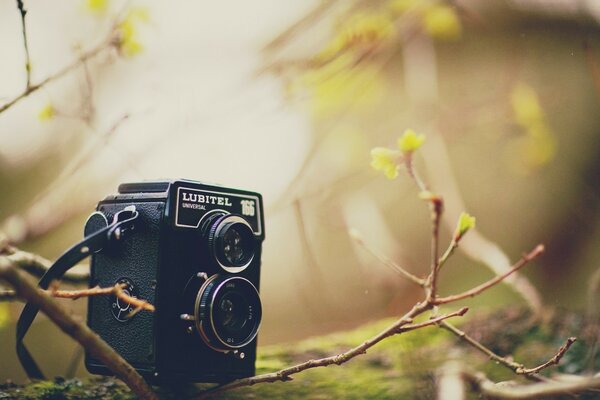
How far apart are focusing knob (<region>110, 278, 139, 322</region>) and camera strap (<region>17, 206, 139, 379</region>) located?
0.18 ft

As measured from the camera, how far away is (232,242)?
0.86m

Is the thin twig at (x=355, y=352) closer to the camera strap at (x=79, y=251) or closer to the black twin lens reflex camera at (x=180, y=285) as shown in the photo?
the black twin lens reflex camera at (x=180, y=285)

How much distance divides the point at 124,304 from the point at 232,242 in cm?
16

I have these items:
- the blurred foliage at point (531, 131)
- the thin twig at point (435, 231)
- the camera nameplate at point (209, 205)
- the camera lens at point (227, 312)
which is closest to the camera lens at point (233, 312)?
the camera lens at point (227, 312)

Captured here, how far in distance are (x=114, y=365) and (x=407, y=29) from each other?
1578mm

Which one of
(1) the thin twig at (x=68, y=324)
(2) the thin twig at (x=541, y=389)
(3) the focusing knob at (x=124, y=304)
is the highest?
(3) the focusing knob at (x=124, y=304)

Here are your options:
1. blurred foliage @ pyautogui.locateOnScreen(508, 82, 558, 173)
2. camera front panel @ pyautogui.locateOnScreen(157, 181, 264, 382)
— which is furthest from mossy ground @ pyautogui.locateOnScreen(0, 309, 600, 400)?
blurred foliage @ pyautogui.locateOnScreen(508, 82, 558, 173)

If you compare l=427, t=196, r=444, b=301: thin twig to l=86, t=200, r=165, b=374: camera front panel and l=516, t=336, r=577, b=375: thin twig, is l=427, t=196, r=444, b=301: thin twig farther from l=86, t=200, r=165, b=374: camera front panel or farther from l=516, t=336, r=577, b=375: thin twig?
l=86, t=200, r=165, b=374: camera front panel

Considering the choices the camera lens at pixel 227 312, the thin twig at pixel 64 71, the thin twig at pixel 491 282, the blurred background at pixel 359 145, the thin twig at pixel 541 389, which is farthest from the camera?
the blurred background at pixel 359 145

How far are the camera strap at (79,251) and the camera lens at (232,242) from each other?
104 mm

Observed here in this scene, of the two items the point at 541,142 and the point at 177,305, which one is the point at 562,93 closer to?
the point at 541,142

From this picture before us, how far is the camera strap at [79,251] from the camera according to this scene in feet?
2.45

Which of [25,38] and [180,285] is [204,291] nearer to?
[180,285]

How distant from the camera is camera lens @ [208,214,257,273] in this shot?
83 centimetres
